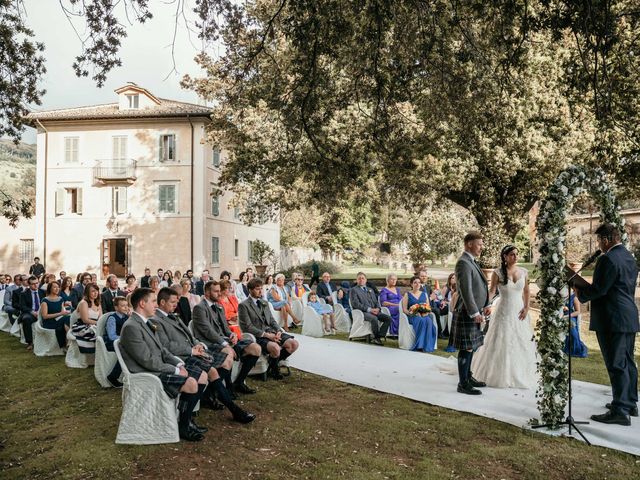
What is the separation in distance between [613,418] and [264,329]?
4.47 m

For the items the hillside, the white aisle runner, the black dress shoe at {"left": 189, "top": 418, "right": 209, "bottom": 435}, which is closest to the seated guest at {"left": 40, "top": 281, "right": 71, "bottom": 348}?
the white aisle runner

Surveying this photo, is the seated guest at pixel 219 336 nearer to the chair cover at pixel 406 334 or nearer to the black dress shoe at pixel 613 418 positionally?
the chair cover at pixel 406 334

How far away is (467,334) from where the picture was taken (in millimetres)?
6410

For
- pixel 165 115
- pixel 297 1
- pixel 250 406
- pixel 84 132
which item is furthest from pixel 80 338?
pixel 84 132

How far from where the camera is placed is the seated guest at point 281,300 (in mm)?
11972

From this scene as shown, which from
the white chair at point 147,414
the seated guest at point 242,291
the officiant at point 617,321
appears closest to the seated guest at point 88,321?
the white chair at point 147,414

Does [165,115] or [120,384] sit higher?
[165,115]

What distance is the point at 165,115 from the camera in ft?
94.5

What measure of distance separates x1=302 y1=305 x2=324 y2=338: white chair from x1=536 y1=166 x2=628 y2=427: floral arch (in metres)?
6.67

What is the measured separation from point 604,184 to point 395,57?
10.8 feet

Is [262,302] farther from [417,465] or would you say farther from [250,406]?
[417,465]

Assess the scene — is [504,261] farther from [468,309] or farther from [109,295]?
[109,295]

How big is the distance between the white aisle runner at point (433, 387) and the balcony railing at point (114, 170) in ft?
74.9

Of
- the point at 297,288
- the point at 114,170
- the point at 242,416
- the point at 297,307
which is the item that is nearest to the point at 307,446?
the point at 242,416
